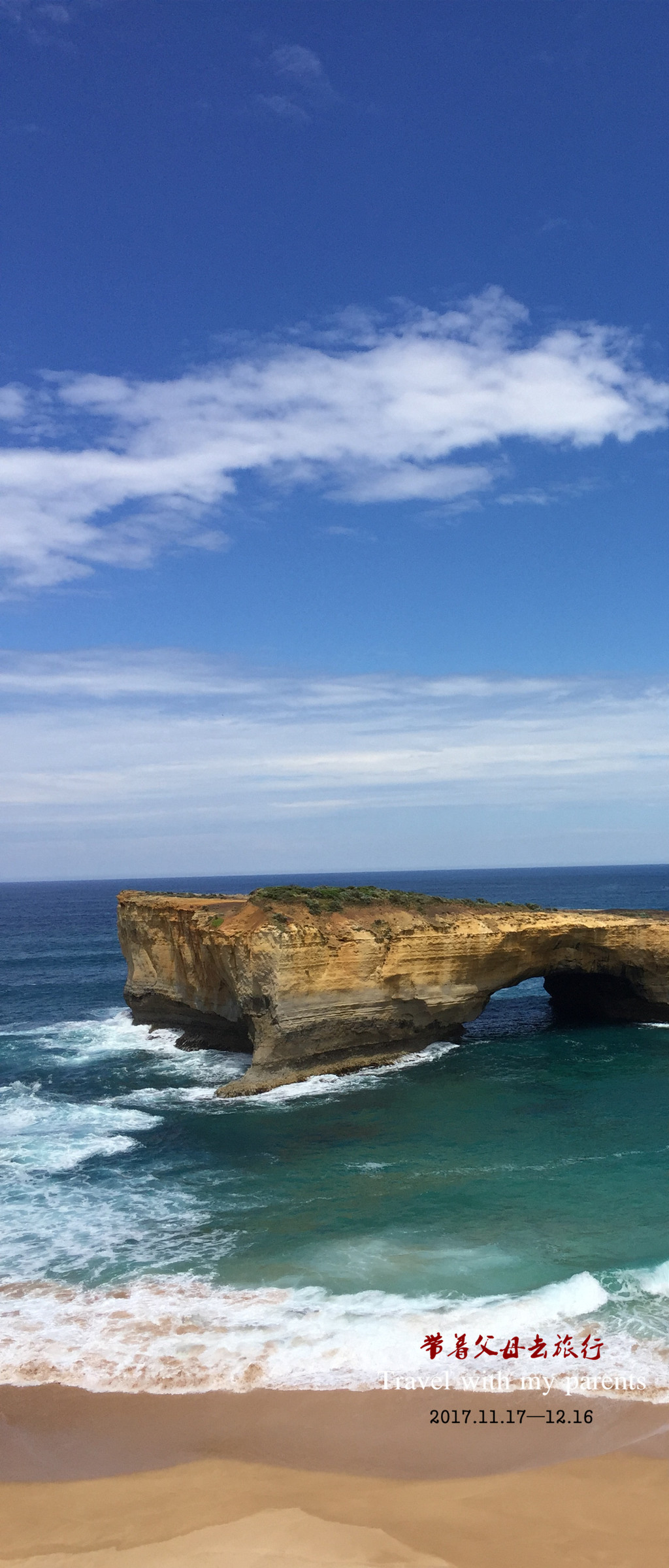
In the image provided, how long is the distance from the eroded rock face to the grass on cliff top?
0.47ft

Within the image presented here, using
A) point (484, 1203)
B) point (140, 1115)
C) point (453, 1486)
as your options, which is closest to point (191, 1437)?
point (453, 1486)

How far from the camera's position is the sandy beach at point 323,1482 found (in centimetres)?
895

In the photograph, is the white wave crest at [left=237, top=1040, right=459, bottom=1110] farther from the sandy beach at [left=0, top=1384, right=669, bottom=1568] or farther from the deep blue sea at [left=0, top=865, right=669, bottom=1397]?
the sandy beach at [left=0, top=1384, right=669, bottom=1568]

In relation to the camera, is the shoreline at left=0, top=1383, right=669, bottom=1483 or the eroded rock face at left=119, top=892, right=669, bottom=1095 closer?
the shoreline at left=0, top=1383, right=669, bottom=1483

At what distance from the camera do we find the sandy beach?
8953 millimetres

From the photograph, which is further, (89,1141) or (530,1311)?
(89,1141)

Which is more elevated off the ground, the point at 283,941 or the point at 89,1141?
the point at 283,941

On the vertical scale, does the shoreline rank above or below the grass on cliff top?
below

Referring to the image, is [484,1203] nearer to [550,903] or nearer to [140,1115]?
[140,1115]

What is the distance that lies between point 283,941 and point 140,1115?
6470mm

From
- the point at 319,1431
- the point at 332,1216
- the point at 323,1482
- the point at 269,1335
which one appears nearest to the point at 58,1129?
the point at 332,1216

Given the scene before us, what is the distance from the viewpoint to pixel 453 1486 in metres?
9.84

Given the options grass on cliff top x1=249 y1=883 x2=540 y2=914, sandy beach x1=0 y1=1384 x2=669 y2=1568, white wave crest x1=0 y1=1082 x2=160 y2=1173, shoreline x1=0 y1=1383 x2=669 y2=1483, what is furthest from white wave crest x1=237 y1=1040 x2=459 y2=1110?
sandy beach x1=0 y1=1384 x2=669 y2=1568

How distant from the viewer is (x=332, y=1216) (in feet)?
54.6
